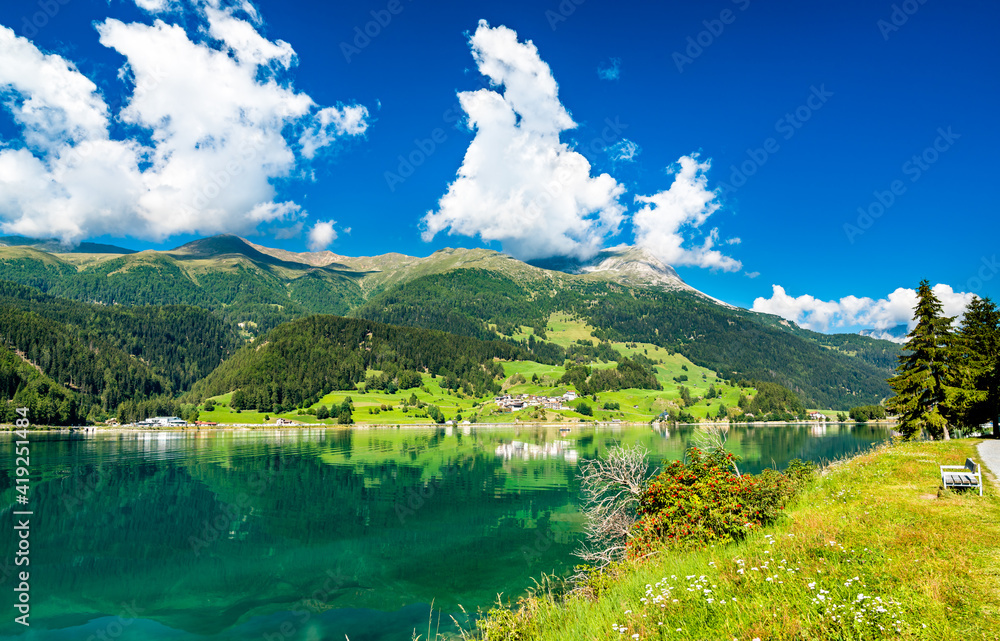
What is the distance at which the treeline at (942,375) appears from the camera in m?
41.7

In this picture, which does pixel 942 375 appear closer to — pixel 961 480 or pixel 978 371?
pixel 978 371

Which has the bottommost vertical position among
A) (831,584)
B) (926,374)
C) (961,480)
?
(961,480)

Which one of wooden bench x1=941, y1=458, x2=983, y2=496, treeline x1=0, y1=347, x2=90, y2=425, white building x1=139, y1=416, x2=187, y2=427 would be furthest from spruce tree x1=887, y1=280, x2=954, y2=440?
white building x1=139, y1=416, x2=187, y2=427

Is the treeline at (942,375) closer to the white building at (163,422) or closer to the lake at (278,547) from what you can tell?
the lake at (278,547)

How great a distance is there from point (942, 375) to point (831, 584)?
163 ft

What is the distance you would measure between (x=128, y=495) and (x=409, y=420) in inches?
5410

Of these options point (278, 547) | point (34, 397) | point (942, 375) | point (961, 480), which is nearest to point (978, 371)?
point (942, 375)

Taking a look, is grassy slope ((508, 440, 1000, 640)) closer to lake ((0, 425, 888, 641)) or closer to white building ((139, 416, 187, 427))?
lake ((0, 425, 888, 641))

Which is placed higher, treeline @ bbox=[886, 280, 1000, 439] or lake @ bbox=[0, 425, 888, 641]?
treeline @ bbox=[886, 280, 1000, 439]

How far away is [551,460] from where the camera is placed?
84.2 m

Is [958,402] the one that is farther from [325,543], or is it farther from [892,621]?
[325,543]

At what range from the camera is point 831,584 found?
8.04 metres

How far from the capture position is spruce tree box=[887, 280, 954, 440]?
139 feet

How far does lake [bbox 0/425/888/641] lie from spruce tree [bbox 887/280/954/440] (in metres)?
23.5
